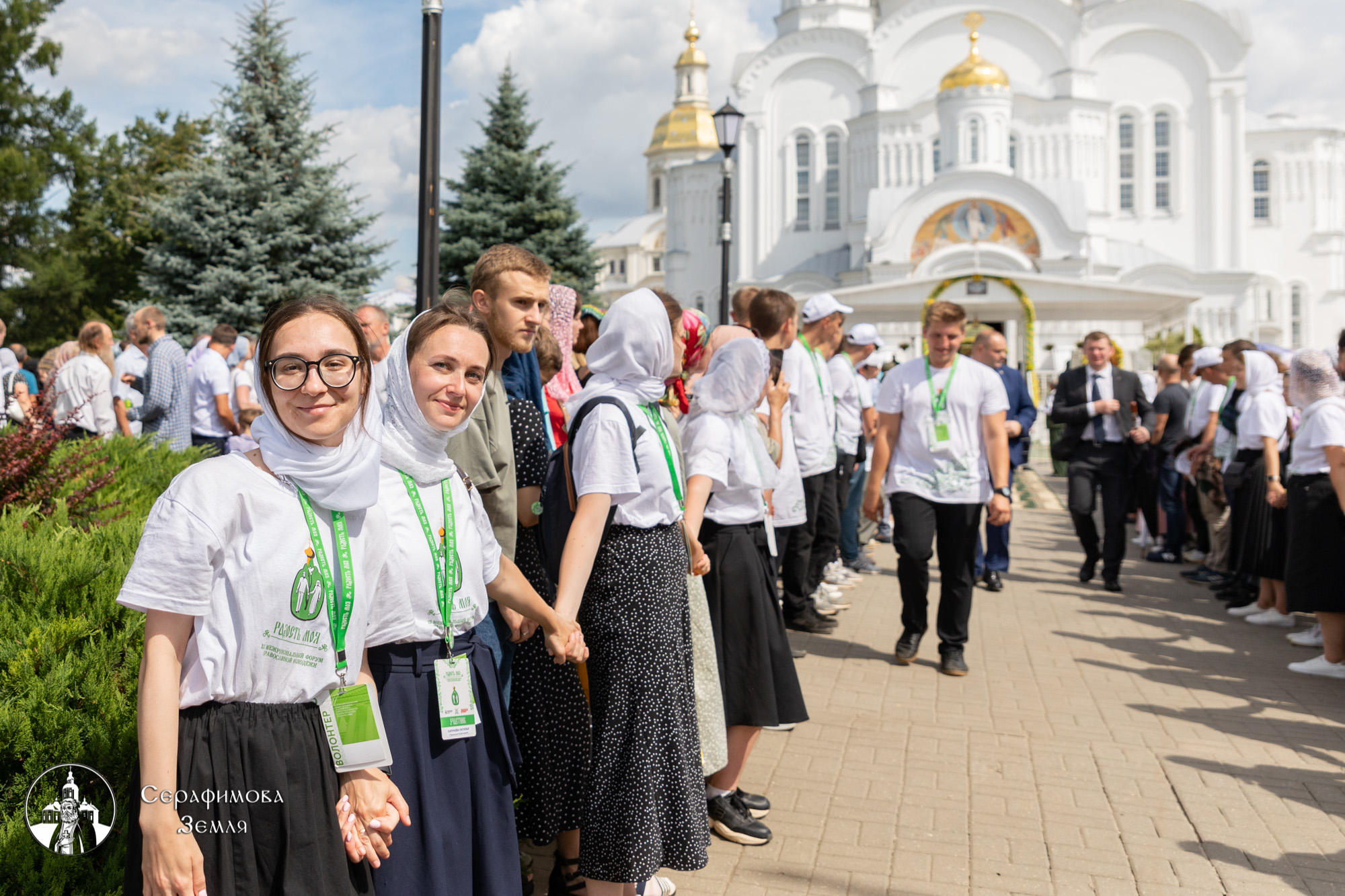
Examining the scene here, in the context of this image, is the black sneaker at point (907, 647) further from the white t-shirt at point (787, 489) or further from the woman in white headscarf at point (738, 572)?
the woman in white headscarf at point (738, 572)

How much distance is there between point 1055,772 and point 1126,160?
49.2 metres

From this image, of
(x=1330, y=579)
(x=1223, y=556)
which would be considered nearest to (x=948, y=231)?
(x=1223, y=556)

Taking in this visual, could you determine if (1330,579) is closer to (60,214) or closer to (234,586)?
(234,586)

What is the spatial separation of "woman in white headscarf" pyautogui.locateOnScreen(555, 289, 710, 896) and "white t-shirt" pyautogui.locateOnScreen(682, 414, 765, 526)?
69 cm

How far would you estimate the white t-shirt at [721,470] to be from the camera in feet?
13.0

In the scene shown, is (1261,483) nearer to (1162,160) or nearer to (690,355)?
(690,355)

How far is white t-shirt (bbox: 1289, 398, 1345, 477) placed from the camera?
18.9 ft

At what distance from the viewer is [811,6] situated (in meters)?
51.9

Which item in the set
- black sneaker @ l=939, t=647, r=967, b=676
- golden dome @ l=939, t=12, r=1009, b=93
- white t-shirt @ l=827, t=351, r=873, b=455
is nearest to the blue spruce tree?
white t-shirt @ l=827, t=351, r=873, b=455

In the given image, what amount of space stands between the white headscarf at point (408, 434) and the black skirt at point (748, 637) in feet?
6.01

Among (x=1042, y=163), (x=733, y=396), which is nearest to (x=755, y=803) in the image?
(x=733, y=396)

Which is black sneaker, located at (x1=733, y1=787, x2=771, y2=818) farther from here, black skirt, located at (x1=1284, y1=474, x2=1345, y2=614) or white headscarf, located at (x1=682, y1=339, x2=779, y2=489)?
black skirt, located at (x1=1284, y1=474, x2=1345, y2=614)

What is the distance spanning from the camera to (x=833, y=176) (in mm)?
50688

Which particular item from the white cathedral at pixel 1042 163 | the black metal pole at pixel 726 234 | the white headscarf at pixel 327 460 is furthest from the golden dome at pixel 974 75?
the white headscarf at pixel 327 460
